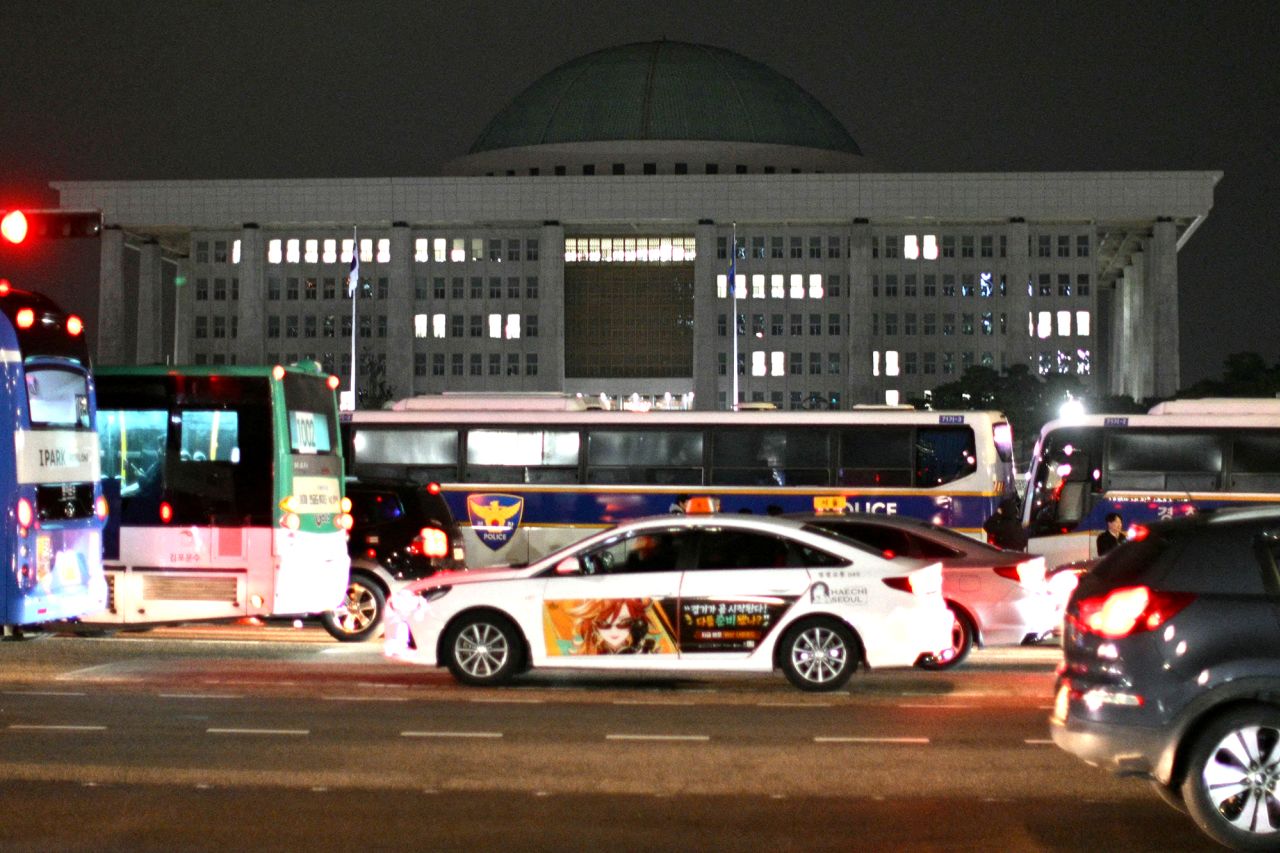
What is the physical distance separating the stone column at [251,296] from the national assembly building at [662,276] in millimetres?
208

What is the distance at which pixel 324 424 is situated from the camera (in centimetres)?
1991

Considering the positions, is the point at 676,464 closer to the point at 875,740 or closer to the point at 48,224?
the point at 48,224

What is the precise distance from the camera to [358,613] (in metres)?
21.6

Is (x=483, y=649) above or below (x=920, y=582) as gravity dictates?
below

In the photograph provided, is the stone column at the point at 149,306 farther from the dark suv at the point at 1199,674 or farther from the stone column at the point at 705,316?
the dark suv at the point at 1199,674

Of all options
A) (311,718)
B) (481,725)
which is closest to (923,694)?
(481,725)

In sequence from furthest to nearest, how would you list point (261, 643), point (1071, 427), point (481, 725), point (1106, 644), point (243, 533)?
point (1071, 427)
point (261, 643)
point (243, 533)
point (481, 725)
point (1106, 644)

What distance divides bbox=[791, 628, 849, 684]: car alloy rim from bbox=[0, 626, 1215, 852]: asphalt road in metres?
0.22

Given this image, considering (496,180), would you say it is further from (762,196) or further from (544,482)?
(544,482)

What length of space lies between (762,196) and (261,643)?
117 metres

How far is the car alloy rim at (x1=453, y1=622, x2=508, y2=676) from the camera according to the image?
16391 mm

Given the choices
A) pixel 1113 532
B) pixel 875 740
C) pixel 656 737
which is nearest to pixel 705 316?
pixel 1113 532

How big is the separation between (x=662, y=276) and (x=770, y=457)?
380 ft

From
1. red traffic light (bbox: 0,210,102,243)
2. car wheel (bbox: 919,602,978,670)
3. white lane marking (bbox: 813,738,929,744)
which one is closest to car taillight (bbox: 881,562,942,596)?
car wheel (bbox: 919,602,978,670)
